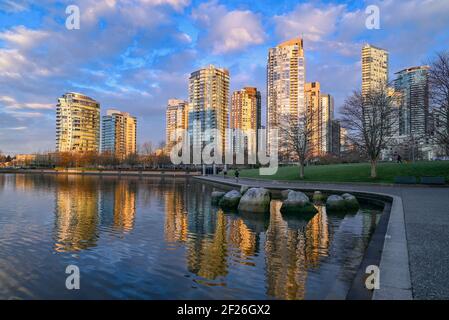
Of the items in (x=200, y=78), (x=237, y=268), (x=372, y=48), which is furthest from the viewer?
(x=200, y=78)

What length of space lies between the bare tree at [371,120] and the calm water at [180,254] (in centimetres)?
2074

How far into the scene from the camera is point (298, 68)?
9294 centimetres

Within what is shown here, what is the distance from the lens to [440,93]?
94.6 ft

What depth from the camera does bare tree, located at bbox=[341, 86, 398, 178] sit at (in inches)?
1367

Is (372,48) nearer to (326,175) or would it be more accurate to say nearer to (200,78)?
(326,175)

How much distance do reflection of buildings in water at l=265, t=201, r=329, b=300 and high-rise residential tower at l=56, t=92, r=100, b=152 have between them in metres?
134
